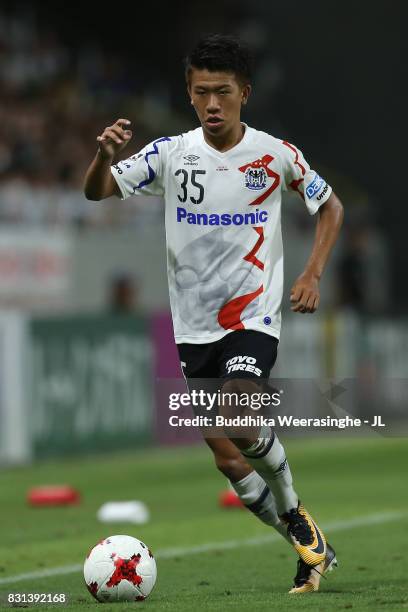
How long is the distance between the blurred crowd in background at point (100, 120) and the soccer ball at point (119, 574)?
15108 mm

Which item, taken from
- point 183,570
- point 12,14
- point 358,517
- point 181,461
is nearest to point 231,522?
point 358,517

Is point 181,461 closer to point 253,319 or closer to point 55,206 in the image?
point 55,206

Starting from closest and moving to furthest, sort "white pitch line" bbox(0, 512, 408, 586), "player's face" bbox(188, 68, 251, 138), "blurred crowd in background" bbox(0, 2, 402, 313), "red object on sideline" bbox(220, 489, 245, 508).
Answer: "player's face" bbox(188, 68, 251, 138), "white pitch line" bbox(0, 512, 408, 586), "red object on sideline" bbox(220, 489, 245, 508), "blurred crowd in background" bbox(0, 2, 402, 313)

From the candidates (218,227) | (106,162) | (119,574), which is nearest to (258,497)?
(119,574)

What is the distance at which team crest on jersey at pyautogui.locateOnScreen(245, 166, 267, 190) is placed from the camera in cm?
704

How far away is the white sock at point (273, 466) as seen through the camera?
Result: 6836 mm

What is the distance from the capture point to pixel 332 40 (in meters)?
30.1

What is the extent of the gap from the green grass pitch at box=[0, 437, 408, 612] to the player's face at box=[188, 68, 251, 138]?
2.11 meters

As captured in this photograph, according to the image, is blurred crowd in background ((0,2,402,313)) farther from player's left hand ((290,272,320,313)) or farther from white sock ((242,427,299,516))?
player's left hand ((290,272,320,313))

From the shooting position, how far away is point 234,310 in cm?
701

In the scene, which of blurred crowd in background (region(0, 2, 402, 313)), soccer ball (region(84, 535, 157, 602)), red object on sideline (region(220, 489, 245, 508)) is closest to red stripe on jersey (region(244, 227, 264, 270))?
soccer ball (region(84, 535, 157, 602))

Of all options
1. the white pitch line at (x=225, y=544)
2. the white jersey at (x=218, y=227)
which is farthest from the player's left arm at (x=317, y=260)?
the white pitch line at (x=225, y=544)

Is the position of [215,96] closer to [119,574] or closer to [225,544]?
[119,574]

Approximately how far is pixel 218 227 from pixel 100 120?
63.5 ft
